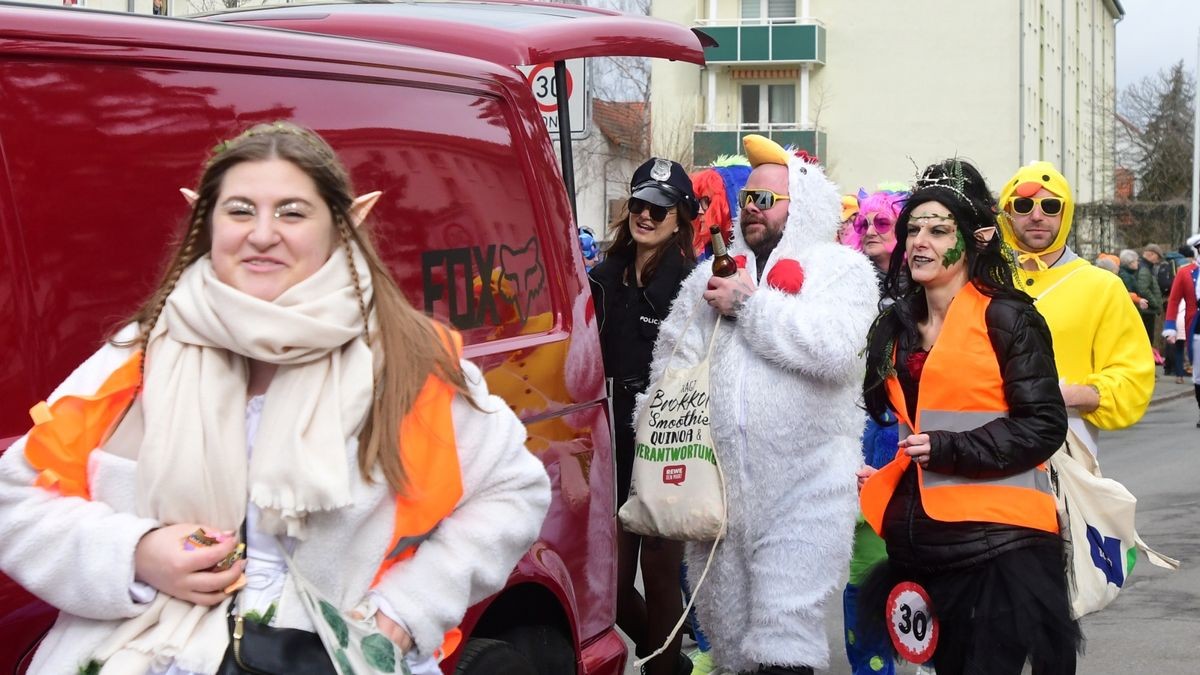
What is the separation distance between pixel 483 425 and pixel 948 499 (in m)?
2.21

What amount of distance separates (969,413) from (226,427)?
8.78 feet

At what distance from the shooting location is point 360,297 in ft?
8.73

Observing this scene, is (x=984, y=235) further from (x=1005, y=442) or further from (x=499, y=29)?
(x=499, y=29)

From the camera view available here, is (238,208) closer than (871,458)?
Yes

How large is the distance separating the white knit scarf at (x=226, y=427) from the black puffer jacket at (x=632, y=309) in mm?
3625

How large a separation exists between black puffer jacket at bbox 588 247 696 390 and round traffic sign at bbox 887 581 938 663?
5.59 feet

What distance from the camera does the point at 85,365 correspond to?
2633mm

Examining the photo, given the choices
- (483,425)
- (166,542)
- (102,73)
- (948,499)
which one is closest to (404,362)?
(483,425)

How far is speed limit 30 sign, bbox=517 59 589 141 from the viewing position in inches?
372

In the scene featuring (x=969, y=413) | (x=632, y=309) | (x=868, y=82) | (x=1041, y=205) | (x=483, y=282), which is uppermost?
(x=868, y=82)

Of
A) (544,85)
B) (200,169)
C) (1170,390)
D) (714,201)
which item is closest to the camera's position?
(200,169)

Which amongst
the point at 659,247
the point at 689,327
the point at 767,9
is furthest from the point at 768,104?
the point at 689,327

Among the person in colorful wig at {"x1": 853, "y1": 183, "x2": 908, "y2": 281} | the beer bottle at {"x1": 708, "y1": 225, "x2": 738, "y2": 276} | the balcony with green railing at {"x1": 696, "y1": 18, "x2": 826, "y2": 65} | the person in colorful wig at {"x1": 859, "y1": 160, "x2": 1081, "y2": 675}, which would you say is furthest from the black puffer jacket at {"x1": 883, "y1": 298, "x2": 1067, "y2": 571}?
the balcony with green railing at {"x1": 696, "y1": 18, "x2": 826, "y2": 65}

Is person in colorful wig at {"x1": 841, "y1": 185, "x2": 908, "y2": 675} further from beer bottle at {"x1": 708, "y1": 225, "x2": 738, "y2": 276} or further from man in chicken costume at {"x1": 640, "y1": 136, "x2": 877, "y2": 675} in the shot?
beer bottle at {"x1": 708, "y1": 225, "x2": 738, "y2": 276}
